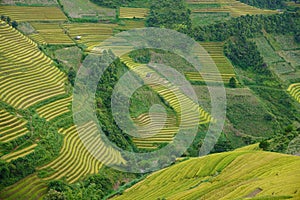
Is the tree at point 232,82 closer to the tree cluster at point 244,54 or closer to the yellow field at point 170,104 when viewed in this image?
the tree cluster at point 244,54

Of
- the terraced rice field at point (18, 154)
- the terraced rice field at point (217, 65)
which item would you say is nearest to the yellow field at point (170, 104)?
the terraced rice field at point (217, 65)

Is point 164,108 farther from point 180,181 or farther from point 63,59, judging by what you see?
point 180,181

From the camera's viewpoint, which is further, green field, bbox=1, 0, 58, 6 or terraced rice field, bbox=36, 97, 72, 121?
green field, bbox=1, 0, 58, 6

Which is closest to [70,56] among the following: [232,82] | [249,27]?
[232,82]

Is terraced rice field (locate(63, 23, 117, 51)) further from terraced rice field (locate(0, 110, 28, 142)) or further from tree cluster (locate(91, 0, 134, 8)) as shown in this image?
terraced rice field (locate(0, 110, 28, 142))

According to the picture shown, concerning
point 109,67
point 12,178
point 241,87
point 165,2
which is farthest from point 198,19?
point 12,178

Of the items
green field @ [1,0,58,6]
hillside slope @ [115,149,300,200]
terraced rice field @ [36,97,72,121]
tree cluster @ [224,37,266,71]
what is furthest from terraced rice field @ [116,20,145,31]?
hillside slope @ [115,149,300,200]
